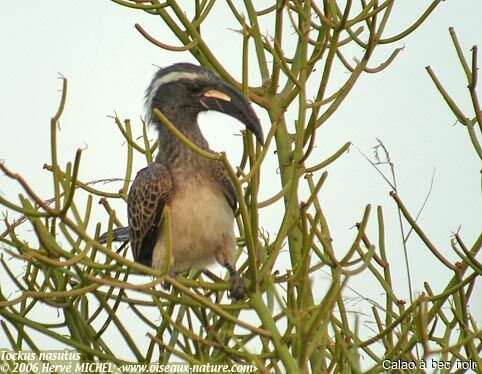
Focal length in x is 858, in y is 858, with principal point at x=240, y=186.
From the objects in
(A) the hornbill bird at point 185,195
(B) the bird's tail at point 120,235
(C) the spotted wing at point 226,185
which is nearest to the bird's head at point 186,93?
(A) the hornbill bird at point 185,195

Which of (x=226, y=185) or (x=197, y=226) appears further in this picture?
(x=226, y=185)

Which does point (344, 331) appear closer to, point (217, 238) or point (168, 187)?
point (217, 238)

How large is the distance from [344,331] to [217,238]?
944 mm

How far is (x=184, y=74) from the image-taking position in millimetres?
3734

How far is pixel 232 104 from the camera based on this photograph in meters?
3.22

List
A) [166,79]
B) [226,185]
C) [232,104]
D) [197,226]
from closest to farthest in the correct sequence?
[232,104] < [197,226] < [226,185] < [166,79]

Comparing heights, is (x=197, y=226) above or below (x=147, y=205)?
below

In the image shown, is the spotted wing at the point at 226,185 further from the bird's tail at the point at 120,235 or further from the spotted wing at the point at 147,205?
the bird's tail at the point at 120,235

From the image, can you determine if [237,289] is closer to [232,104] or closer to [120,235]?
[232,104]

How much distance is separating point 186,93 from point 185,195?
48cm

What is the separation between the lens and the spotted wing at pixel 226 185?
3.72 m

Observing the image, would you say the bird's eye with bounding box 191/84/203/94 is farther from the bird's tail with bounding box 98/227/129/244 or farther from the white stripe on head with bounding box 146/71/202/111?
the bird's tail with bounding box 98/227/129/244

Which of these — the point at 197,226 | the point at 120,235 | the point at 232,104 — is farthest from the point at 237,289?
the point at 120,235

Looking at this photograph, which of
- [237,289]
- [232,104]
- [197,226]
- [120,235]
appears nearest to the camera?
[237,289]
